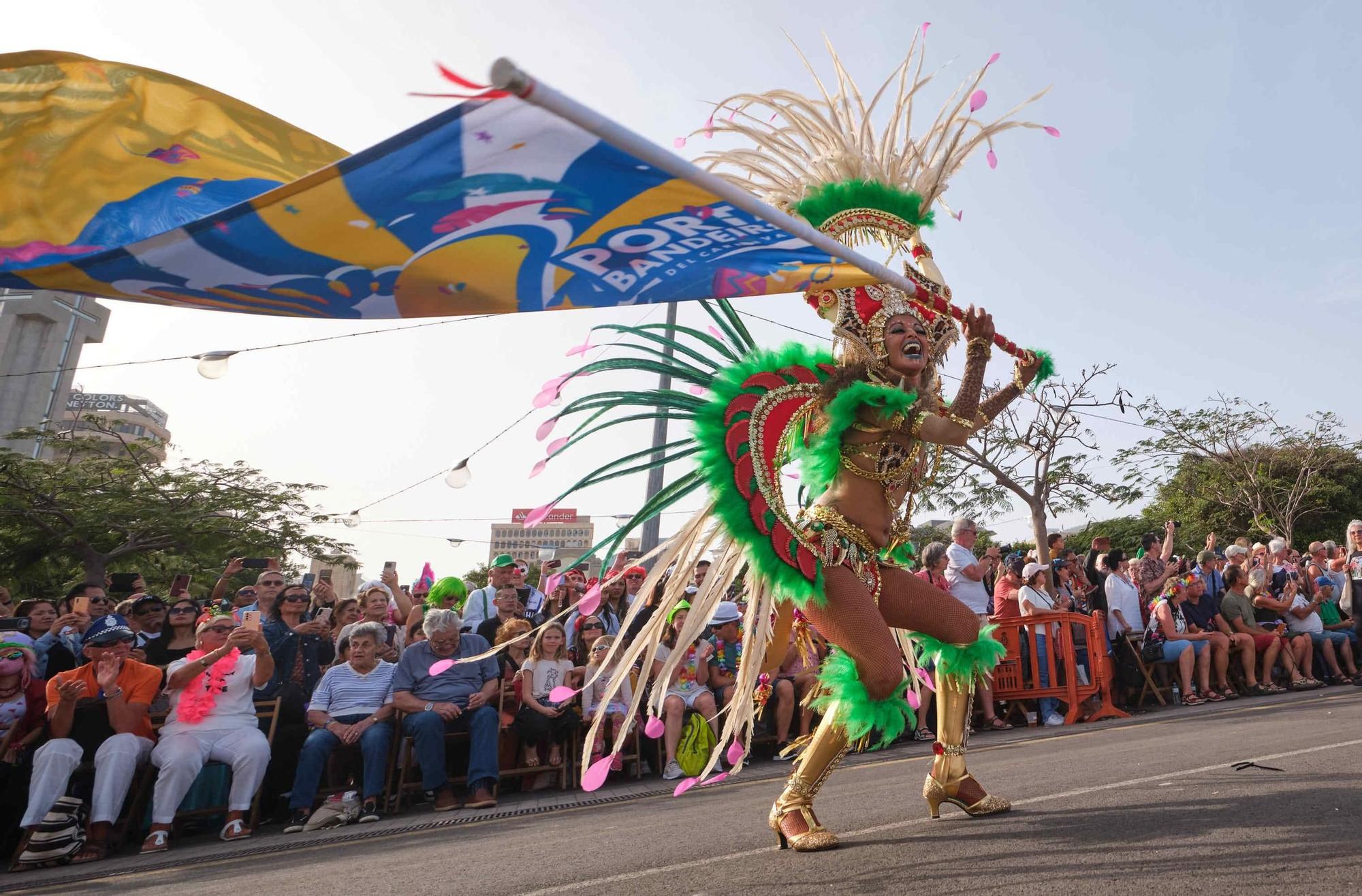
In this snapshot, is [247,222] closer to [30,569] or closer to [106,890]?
[106,890]

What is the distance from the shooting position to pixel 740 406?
11.6 feet

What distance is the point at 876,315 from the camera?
12.2 feet

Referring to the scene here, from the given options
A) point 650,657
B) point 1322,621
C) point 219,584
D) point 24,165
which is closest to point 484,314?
point 24,165

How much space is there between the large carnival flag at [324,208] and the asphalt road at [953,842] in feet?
6.55

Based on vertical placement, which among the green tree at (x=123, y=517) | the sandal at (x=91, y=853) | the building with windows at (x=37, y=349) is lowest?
the sandal at (x=91, y=853)

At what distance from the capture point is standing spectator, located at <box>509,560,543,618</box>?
309 inches

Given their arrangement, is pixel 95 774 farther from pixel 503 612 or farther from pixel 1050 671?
pixel 1050 671

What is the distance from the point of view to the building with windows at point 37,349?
123 ft

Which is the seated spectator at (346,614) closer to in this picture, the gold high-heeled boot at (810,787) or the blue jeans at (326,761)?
the blue jeans at (326,761)

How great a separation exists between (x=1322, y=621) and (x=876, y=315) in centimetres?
1050

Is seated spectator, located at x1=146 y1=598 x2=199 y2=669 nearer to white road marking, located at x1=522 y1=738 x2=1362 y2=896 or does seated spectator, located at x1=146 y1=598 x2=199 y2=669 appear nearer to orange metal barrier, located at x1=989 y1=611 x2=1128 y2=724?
white road marking, located at x1=522 y1=738 x2=1362 y2=896

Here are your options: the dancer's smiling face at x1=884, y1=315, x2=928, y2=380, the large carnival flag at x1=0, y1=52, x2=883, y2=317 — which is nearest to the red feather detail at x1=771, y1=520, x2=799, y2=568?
the dancer's smiling face at x1=884, y1=315, x2=928, y2=380

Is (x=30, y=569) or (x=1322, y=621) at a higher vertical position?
(x=30, y=569)

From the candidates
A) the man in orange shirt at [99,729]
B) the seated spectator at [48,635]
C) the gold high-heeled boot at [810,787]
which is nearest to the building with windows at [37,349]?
the seated spectator at [48,635]
